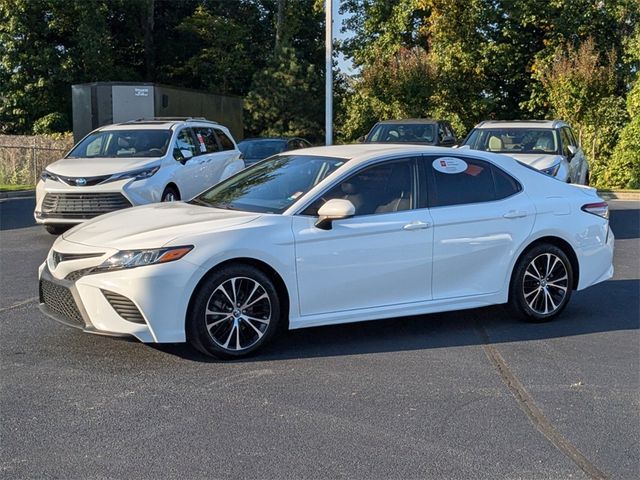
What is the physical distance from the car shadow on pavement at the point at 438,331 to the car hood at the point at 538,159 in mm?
4637

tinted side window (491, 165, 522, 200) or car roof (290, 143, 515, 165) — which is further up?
car roof (290, 143, 515, 165)

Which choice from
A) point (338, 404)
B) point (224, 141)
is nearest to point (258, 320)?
point (338, 404)

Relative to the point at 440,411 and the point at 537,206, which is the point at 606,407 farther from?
the point at 537,206

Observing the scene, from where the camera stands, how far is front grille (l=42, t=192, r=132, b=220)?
11.0m

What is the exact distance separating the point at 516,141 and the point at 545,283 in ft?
23.9

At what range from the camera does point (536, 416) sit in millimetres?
4723

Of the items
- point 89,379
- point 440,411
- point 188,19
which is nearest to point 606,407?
point 440,411

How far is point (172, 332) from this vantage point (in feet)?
17.9

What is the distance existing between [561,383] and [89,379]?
10.4ft

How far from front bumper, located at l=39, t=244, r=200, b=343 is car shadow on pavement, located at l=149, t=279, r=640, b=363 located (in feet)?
1.55

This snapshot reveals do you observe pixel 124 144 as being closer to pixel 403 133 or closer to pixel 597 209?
pixel 403 133

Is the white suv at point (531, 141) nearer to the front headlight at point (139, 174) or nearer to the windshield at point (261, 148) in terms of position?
the front headlight at point (139, 174)

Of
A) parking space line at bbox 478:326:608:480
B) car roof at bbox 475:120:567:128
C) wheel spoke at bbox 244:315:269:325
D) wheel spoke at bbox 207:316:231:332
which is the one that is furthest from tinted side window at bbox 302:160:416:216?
car roof at bbox 475:120:567:128

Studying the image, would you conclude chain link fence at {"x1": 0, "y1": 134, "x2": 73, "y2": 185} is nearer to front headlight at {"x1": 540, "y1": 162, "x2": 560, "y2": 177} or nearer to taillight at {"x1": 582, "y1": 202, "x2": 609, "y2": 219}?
front headlight at {"x1": 540, "y1": 162, "x2": 560, "y2": 177}
